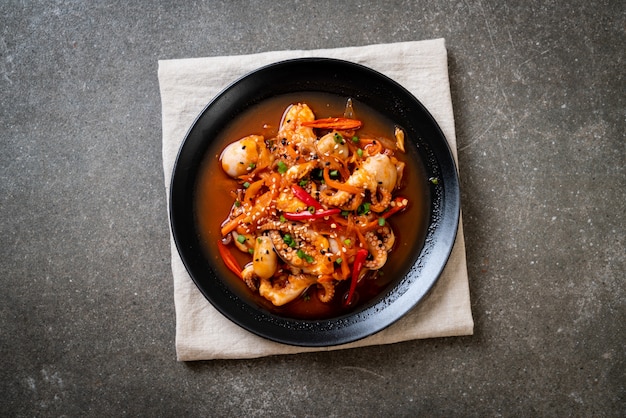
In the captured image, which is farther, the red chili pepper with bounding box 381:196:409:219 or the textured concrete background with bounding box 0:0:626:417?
the textured concrete background with bounding box 0:0:626:417

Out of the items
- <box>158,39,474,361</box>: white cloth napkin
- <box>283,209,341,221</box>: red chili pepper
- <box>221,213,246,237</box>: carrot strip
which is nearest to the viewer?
<box>283,209,341,221</box>: red chili pepper

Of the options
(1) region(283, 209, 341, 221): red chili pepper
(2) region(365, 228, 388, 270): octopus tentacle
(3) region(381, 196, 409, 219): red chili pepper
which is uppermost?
(1) region(283, 209, 341, 221): red chili pepper

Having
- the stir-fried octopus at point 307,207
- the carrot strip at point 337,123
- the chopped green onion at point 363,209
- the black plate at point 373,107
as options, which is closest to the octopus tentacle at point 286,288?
the stir-fried octopus at point 307,207

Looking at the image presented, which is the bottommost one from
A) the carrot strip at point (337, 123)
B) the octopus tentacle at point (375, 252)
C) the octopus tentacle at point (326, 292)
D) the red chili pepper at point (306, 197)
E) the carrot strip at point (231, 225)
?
the octopus tentacle at point (326, 292)

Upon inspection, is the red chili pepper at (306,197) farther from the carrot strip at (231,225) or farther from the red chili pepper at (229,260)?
the red chili pepper at (229,260)

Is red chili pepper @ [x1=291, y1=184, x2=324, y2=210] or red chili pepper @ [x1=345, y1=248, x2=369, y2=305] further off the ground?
red chili pepper @ [x1=291, y1=184, x2=324, y2=210]

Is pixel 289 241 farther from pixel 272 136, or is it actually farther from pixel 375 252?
pixel 272 136

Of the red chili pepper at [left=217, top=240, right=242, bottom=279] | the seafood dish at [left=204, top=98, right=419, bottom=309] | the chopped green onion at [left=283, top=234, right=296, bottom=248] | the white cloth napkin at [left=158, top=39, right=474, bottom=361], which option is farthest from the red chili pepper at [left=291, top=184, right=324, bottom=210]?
the white cloth napkin at [left=158, top=39, right=474, bottom=361]

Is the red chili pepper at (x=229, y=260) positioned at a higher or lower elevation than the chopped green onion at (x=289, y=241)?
lower

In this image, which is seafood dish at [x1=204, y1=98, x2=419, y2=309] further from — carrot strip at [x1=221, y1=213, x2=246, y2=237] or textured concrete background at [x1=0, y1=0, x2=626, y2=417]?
textured concrete background at [x1=0, y1=0, x2=626, y2=417]

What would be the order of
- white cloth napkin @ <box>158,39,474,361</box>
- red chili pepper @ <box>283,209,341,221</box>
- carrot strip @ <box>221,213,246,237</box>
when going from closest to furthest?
red chili pepper @ <box>283,209,341,221</box>
carrot strip @ <box>221,213,246,237</box>
white cloth napkin @ <box>158,39,474,361</box>
